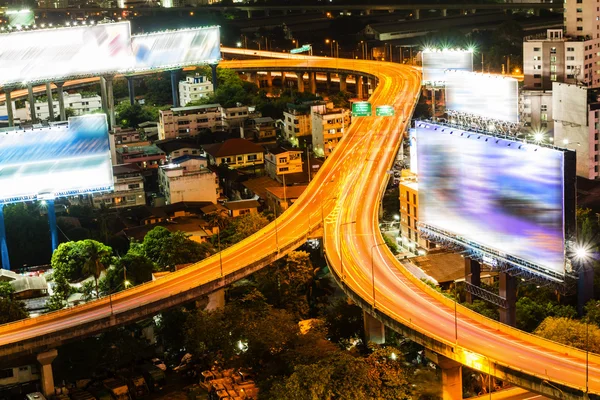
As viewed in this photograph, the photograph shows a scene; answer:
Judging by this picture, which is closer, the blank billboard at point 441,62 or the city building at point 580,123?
the city building at point 580,123

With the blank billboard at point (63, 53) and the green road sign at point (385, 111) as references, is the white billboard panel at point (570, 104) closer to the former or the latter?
the green road sign at point (385, 111)

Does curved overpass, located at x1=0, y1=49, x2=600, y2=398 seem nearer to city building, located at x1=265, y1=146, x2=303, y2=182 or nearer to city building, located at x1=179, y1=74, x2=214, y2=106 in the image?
city building, located at x1=265, y1=146, x2=303, y2=182

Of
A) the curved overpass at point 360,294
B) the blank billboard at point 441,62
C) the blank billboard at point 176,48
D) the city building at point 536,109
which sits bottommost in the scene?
the curved overpass at point 360,294

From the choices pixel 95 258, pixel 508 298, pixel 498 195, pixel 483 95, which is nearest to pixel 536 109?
pixel 483 95

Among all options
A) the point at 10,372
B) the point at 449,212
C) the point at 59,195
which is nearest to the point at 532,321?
the point at 449,212

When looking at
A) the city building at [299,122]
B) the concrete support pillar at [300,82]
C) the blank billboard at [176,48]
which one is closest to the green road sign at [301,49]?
the concrete support pillar at [300,82]

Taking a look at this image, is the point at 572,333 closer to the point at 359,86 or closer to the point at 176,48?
the point at 176,48

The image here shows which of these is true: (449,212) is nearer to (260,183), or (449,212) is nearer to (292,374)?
(292,374)
